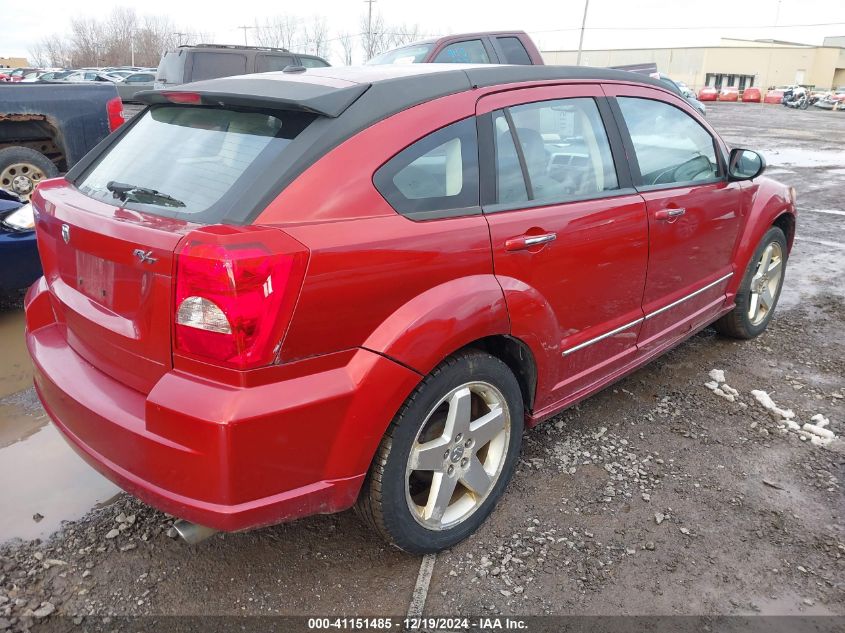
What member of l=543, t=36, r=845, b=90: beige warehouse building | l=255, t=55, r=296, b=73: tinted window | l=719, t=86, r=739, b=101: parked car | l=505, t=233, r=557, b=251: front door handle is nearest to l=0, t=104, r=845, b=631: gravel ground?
l=505, t=233, r=557, b=251: front door handle

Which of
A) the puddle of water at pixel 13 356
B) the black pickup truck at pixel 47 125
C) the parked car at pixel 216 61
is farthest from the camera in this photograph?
the parked car at pixel 216 61

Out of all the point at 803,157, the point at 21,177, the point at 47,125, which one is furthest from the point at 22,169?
the point at 803,157

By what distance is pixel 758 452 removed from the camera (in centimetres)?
321

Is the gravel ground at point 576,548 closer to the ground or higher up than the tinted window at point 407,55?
closer to the ground

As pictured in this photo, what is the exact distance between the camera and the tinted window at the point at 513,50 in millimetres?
8445

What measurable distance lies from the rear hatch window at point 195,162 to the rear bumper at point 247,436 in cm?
54

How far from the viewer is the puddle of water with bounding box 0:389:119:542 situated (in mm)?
2652

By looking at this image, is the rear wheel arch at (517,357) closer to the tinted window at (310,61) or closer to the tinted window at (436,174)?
the tinted window at (436,174)

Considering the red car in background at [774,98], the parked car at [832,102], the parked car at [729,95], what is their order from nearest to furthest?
the parked car at [832,102] < the red car in background at [774,98] < the parked car at [729,95]

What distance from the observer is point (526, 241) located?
2465 mm

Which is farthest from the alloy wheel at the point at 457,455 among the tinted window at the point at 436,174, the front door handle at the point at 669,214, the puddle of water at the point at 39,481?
the puddle of water at the point at 39,481

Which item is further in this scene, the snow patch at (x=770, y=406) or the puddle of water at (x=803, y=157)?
the puddle of water at (x=803, y=157)

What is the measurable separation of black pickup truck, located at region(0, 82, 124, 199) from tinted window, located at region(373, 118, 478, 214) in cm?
575

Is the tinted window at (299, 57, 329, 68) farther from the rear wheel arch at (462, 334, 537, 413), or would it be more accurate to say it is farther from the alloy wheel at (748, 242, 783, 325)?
the rear wheel arch at (462, 334, 537, 413)
